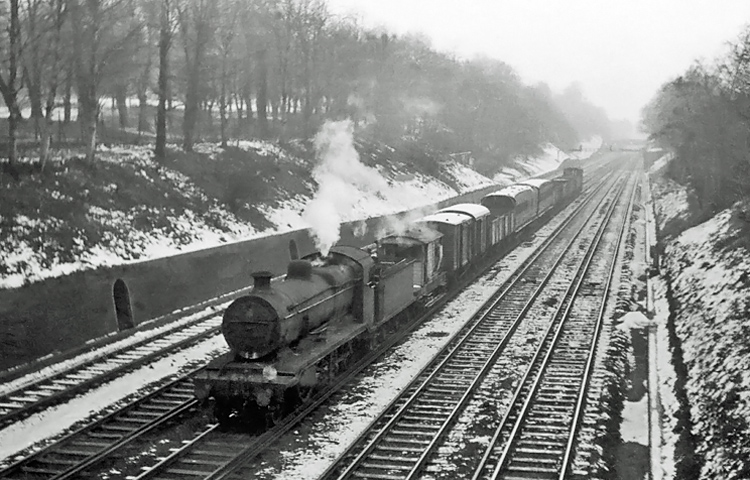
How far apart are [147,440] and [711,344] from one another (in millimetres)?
12026

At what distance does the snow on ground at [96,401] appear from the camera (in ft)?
40.8

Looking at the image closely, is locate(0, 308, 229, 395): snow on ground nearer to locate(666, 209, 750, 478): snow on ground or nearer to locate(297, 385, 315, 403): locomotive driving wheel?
locate(297, 385, 315, 403): locomotive driving wheel

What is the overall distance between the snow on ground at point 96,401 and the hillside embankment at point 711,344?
407 inches

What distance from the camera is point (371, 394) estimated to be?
1473 cm

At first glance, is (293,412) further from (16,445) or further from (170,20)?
(170,20)

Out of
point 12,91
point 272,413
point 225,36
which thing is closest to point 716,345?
point 272,413

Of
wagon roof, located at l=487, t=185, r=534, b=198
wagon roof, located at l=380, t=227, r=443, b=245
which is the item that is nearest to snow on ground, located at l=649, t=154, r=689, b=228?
wagon roof, located at l=487, t=185, r=534, b=198

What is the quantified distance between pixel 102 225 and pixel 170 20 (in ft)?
42.6

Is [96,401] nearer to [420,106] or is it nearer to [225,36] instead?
[225,36]

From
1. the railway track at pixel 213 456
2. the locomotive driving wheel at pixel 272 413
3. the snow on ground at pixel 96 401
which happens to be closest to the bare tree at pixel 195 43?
the snow on ground at pixel 96 401

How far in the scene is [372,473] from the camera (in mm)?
11016

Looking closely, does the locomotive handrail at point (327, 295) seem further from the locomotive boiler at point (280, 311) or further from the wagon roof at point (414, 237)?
the wagon roof at point (414, 237)

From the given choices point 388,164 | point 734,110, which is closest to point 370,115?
point 388,164

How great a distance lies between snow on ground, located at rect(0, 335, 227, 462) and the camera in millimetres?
12430
